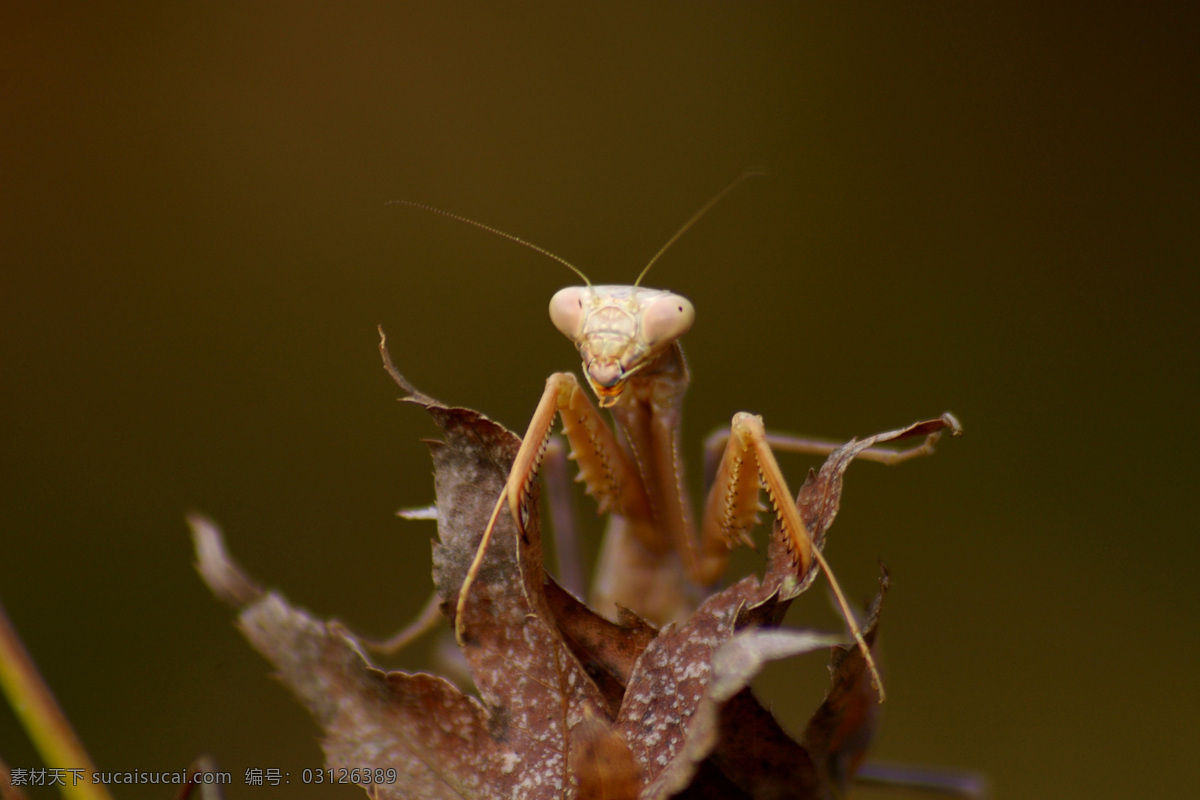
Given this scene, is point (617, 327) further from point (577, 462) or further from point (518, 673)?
point (518, 673)

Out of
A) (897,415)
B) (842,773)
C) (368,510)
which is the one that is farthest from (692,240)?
(842,773)

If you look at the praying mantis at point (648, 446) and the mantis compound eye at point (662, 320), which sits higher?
the mantis compound eye at point (662, 320)

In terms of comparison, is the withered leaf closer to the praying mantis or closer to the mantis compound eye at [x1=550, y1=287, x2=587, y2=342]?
the praying mantis

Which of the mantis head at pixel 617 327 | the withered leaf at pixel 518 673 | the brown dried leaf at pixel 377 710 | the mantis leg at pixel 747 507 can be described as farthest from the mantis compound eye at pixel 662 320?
the brown dried leaf at pixel 377 710

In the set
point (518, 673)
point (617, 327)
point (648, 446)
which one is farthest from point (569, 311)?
point (518, 673)

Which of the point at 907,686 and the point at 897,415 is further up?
the point at 897,415

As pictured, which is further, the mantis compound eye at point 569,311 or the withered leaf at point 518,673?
the mantis compound eye at point 569,311

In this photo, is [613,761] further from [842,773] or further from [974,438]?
[974,438]

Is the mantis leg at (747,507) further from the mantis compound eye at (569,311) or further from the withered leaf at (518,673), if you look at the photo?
Result: the mantis compound eye at (569,311)
